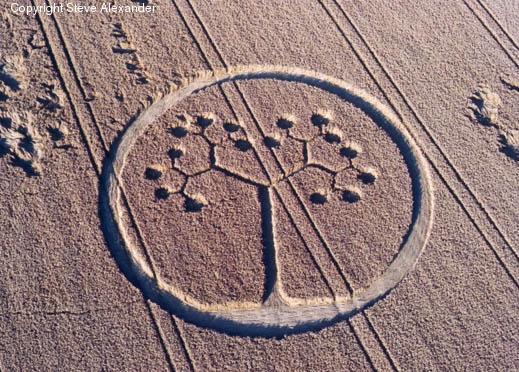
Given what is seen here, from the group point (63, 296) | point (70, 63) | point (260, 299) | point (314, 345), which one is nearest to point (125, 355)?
point (63, 296)

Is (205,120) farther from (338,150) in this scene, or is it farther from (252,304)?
(252,304)

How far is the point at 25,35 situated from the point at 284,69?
11.3ft

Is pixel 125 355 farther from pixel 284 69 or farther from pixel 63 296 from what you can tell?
pixel 284 69

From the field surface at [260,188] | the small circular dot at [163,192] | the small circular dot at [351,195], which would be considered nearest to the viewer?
the field surface at [260,188]

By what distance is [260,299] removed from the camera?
6285mm

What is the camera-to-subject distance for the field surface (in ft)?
19.9

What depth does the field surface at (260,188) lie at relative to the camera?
6078 mm

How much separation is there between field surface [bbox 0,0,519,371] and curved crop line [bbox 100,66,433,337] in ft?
0.07

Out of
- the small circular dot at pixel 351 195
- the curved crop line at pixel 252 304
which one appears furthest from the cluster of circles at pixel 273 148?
the curved crop line at pixel 252 304

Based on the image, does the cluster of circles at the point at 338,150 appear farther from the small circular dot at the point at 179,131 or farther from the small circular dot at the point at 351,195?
the small circular dot at the point at 179,131

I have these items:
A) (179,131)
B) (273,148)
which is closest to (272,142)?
(273,148)

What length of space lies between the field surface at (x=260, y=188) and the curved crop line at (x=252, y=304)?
23 millimetres

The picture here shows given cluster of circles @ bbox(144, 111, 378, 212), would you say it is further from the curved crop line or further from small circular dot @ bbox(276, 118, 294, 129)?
the curved crop line

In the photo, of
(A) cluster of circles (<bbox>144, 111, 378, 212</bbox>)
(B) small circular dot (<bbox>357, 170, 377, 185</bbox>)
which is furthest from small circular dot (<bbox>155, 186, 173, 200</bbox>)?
(B) small circular dot (<bbox>357, 170, 377, 185</bbox>)
